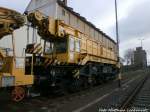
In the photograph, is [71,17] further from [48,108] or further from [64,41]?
[48,108]

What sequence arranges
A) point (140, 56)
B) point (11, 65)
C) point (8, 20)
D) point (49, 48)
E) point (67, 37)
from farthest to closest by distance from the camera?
point (140, 56), point (49, 48), point (67, 37), point (8, 20), point (11, 65)

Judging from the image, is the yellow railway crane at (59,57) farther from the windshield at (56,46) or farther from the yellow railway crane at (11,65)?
the yellow railway crane at (11,65)

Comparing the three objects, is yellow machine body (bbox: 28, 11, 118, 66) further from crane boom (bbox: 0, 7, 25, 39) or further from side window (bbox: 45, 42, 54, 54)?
crane boom (bbox: 0, 7, 25, 39)

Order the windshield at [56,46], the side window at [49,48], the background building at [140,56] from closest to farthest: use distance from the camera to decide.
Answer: the windshield at [56,46] < the side window at [49,48] < the background building at [140,56]

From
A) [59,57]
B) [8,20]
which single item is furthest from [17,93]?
[59,57]

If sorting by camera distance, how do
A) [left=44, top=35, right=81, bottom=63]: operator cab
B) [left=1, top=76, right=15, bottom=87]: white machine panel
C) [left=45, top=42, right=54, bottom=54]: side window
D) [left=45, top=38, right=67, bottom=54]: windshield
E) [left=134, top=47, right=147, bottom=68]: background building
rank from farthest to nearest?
[left=134, top=47, right=147, bottom=68]: background building, [left=45, top=42, right=54, bottom=54]: side window, [left=45, top=38, right=67, bottom=54]: windshield, [left=44, top=35, right=81, bottom=63]: operator cab, [left=1, top=76, right=15, bottom=87]: white machine panel

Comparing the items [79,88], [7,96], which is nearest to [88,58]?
[79,88]

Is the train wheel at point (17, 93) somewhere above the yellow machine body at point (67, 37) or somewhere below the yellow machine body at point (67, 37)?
below

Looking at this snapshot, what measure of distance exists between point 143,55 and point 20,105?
10282 centimetres

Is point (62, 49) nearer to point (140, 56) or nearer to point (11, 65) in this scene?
point (11, 65)

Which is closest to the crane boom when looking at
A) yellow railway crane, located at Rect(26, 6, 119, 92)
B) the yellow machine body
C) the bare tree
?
yellow railway crane, located at Rect(26, 6, 119, 92)

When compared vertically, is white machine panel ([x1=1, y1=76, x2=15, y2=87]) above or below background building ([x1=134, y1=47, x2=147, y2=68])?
below

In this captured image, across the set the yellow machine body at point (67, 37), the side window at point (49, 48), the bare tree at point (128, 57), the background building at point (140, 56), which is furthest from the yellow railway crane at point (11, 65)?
the bare tree at point (128, 57)

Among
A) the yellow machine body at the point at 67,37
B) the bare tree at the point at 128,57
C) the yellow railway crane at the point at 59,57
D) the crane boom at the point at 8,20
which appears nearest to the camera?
the crane boom at the point at 8,20
